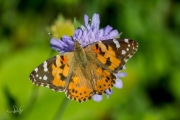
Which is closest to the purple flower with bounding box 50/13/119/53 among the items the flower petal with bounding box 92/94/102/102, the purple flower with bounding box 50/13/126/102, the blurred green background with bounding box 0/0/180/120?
the purple flower with bounding box 50/13/126/102

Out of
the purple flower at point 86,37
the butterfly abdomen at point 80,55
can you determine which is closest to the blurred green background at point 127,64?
the purple flower at point 86,37

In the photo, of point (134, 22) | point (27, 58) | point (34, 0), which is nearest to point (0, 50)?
point (27, 58)

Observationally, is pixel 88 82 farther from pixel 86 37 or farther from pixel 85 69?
pixel 86 37

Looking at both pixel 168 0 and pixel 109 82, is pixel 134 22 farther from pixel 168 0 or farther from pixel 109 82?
pixel 109 82

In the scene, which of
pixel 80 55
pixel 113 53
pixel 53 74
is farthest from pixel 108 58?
pixel 53 74

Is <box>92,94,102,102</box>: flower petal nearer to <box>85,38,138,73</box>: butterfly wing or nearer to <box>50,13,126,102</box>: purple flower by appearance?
<box>50,13,126,102</box>: purple flower

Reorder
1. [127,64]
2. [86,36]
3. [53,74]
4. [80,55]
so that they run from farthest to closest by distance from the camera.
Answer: [127,64] → [86,36] → [80,55] → [53,74]
